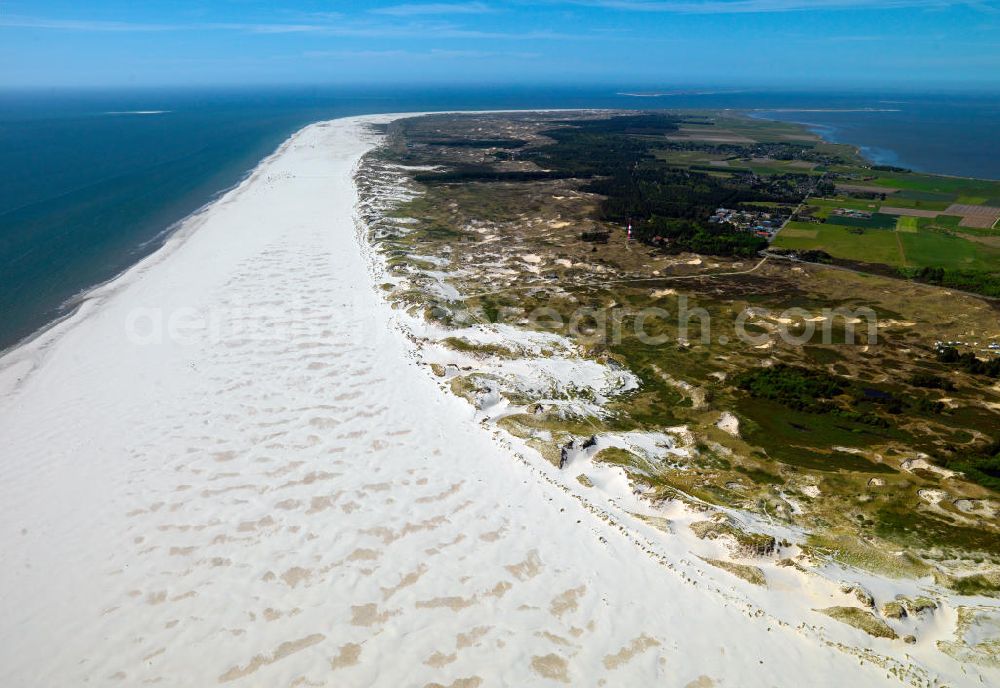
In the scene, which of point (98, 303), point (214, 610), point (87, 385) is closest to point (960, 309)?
point (214, 610)

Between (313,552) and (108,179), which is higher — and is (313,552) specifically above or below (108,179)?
below

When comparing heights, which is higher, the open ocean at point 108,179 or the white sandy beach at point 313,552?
the open ocean at point 108,179

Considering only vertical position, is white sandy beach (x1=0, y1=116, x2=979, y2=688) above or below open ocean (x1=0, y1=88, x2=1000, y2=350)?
below

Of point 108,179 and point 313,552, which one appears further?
point 108,179

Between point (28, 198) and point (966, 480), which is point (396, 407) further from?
point (28, 198)

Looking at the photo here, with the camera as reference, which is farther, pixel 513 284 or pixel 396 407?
pixel 513 284

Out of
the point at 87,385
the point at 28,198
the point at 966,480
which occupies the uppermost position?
the point at 28,198

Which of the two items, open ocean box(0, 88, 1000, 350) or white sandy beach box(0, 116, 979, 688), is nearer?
white sandy beach box(0, 116, 979, 688)

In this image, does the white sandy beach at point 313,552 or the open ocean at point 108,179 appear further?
the open ocean at point 108,179
